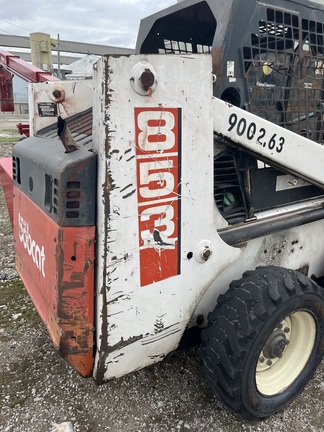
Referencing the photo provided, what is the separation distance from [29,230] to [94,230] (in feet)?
2.33

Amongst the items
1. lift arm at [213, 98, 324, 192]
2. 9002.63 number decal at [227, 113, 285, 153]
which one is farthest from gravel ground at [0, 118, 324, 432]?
9002.63 number decal at [227, 113, 285, 153]

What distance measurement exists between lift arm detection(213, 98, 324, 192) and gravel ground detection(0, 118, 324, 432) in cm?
127

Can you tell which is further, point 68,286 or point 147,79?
point 68,286

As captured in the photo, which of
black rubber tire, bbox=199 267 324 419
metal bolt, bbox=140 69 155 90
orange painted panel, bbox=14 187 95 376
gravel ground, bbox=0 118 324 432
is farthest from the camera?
gravel ground, bbox=0 118 324 432

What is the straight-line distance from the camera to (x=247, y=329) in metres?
1.80

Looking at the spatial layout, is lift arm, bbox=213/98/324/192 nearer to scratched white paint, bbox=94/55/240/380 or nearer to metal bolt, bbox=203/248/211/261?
scratched white paint, bbox=94/55/240/380

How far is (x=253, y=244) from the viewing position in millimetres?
2217

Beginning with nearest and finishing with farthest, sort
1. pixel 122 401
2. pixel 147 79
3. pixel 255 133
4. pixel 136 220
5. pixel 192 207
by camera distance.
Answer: pixel 147 79
pixel 136 220
pixel 192 207
pixel 255 133
pixel 122 401

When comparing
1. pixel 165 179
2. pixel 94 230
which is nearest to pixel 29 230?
Result: pixel 94 230

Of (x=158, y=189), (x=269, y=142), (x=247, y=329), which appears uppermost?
(x=269, y=142)

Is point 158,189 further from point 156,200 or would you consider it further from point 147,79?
point 147,79

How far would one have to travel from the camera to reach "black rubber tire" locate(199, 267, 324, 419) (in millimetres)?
1810

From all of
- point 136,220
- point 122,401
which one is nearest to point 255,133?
point 136,220

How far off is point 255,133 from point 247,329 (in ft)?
3.07
